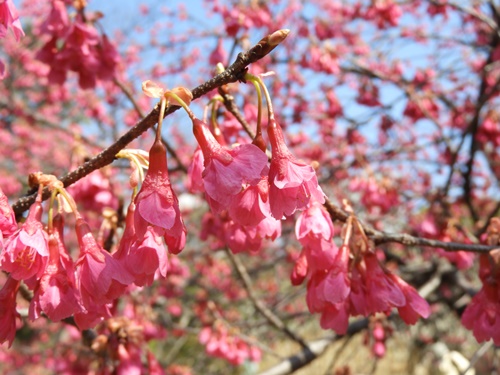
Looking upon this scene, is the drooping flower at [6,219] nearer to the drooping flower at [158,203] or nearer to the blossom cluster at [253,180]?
the drooping flower at [158,203]

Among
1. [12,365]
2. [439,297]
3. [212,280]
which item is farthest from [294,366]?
[12,365]

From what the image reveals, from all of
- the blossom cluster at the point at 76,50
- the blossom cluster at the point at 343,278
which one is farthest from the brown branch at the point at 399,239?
the blossom cluster at the point at 76,50

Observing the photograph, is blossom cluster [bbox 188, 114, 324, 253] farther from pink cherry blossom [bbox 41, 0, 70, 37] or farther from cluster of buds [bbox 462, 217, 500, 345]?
pink cherry blossom [bbox 41, 0, 70, 37]

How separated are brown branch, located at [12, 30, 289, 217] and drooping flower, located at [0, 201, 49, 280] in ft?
0.46

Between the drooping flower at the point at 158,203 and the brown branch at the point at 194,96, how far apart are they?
0.19ft

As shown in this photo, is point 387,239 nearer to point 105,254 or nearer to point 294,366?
point 105,254

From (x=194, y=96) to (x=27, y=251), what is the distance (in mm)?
461

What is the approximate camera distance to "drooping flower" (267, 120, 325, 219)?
0.94m

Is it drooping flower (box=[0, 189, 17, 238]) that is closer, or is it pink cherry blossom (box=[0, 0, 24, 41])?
drooping flower (box=[0, 189, 17, 238])

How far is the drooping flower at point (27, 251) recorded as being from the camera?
A: 2.99ft

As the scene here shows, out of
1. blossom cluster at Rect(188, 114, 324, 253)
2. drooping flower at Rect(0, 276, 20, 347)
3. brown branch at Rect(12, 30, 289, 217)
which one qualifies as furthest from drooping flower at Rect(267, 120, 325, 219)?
drooping flower at Rect(0, 276, 20, 347)

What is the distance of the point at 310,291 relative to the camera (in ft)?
4.09

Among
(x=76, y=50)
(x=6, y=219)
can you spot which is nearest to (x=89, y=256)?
(x=6, y=219)

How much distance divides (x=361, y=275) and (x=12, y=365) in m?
7.17
